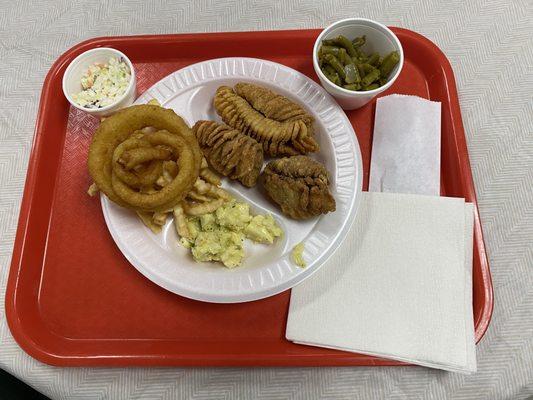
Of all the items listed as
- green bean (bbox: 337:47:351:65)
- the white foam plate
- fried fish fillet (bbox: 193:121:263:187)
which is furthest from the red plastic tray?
fried fish fillet (bbox: 193:121:263:187)

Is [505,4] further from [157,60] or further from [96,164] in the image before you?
[96,164]

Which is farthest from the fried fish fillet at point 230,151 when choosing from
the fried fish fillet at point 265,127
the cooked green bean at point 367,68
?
the cooked green bean at point 367,68

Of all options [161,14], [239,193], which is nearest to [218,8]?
[161,14]

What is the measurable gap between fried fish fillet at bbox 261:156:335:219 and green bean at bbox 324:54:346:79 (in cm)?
40

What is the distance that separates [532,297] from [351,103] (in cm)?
113

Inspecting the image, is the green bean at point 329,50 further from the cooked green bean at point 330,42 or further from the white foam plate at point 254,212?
the white foam plate at point 254,212

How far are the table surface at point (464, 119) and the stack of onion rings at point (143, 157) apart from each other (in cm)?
64

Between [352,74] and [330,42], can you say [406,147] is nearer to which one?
[352,74]

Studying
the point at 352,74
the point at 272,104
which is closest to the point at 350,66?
the point at 352,74

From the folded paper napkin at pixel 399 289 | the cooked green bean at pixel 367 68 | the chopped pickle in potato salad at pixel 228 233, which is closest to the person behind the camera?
the folded paper napkin at pixel 399 289

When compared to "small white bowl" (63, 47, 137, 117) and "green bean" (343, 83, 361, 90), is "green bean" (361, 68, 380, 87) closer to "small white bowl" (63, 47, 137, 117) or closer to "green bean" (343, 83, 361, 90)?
"green bean" (343, 83, 361, 90)

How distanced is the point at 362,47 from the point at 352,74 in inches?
8.0

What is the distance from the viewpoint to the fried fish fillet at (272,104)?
1.61 metres

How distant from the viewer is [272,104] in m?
1.63
